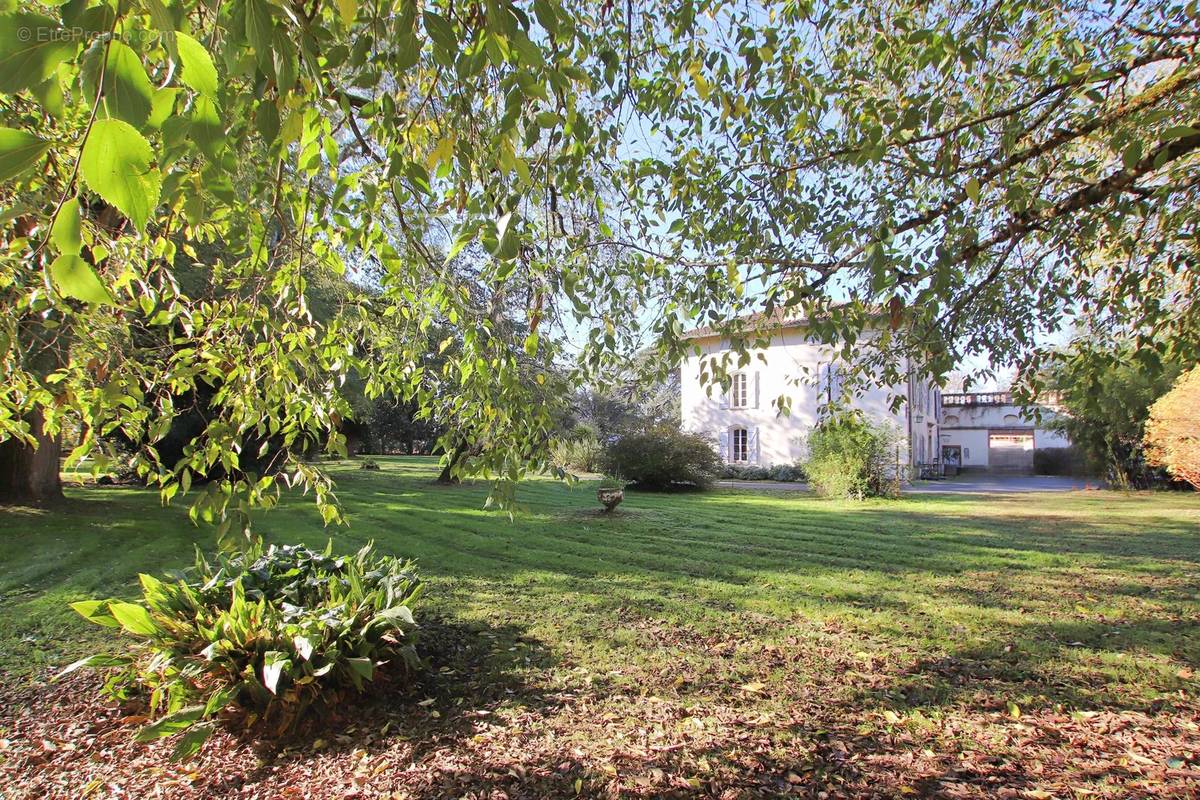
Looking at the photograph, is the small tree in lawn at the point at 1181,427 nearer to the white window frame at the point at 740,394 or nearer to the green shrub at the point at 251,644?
the white window frame at the point at 740,394

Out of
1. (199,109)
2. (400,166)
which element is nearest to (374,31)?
(400,166)

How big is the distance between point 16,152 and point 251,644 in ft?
10.9

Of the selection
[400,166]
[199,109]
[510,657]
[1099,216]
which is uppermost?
[1099,216]

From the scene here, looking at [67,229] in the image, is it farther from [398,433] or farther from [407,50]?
[398,433]

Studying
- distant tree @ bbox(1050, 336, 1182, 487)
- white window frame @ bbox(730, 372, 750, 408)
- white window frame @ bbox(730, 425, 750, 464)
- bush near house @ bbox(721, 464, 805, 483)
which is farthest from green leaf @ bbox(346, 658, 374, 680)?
white window frame @ bbox(730, 425, 750, 464)

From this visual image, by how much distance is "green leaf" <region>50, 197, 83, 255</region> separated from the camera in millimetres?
834

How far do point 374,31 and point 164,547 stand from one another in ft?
25.4

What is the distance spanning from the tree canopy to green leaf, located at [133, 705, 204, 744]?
1.23 meters

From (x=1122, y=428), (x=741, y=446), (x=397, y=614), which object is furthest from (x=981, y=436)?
(x=397, y=614)

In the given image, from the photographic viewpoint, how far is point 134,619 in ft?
11.3

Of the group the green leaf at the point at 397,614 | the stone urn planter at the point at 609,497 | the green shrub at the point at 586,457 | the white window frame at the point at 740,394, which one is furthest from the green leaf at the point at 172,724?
the white window frame at the point at 740,394

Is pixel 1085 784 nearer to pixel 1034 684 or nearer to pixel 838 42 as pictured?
pixel 1034 684

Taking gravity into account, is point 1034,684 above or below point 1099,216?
below

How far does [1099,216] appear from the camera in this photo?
3.38 meters
